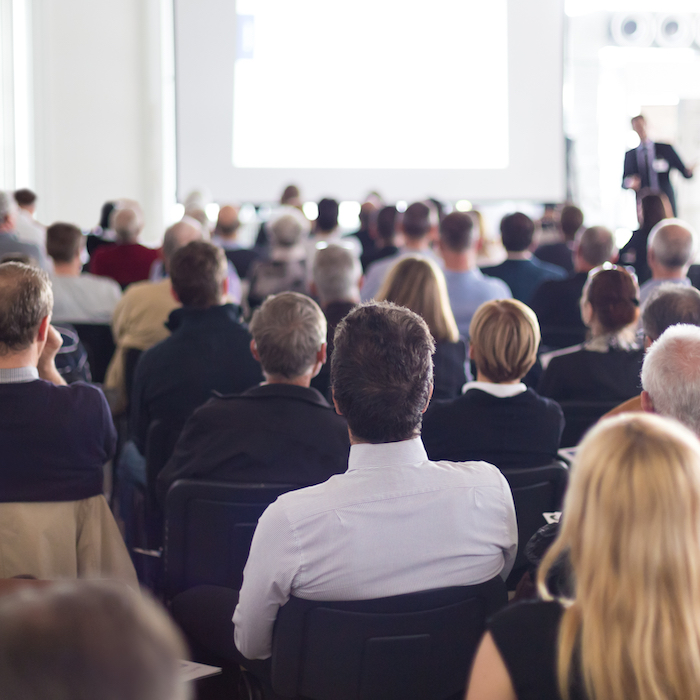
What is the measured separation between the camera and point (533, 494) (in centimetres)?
202

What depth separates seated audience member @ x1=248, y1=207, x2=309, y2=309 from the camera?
16.0 feet

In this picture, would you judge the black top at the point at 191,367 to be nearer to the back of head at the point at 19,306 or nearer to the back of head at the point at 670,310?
the back of head at the point at 19,306

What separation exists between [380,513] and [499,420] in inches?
33.5

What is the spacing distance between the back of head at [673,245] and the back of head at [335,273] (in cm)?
143

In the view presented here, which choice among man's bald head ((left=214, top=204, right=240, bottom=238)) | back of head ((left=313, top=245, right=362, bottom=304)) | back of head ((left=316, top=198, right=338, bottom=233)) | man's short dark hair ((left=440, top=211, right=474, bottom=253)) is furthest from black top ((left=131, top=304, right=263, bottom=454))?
man's bald head ((left=214, top=204, right=240, bottom=238))

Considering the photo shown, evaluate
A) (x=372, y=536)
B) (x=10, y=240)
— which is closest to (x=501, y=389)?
(x=372, y=536)

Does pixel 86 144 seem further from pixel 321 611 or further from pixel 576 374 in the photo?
pixel 321 611

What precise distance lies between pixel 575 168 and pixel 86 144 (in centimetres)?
570

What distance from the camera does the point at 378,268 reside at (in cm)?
450

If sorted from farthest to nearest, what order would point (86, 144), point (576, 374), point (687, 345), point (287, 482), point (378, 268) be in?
1. point (86, 144)
2. point (378, 268)
3. point (576, 374)
4. point (287, 482)
5. point (687, 345)

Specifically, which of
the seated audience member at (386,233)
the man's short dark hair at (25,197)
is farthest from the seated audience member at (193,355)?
the man's short dark hair at (25,197)

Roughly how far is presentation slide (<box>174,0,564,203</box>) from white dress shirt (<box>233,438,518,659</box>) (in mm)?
7547

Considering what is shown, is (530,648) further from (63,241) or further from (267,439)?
(63,241)

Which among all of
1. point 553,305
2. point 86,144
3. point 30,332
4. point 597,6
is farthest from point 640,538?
point 597,6
